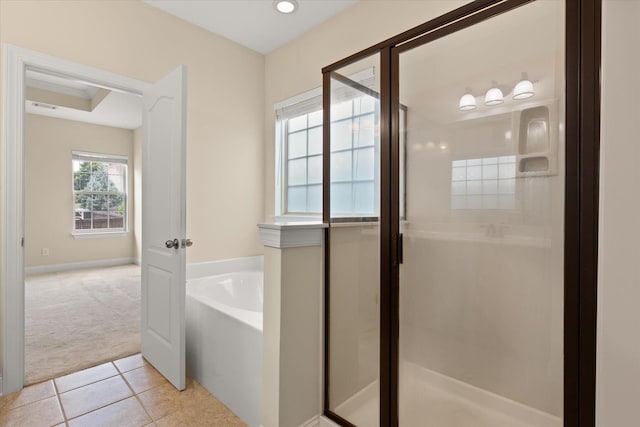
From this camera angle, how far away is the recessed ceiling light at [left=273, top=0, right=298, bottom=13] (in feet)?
8.01

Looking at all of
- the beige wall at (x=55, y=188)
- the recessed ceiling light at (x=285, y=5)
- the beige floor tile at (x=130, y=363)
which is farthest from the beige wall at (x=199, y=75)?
the beige wall at (x=55, y=188)

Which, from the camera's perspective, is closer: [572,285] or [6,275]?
[572,285]

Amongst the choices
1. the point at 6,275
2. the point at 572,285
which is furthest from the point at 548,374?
the point at 6,275

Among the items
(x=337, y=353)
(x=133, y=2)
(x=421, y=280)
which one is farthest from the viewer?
(x=133, y=2)

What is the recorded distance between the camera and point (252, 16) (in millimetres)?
2652

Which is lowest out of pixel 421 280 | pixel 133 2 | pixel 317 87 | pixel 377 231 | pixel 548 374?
pixel 548 374

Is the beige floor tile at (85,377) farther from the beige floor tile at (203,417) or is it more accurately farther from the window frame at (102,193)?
the window frame at (102,193)

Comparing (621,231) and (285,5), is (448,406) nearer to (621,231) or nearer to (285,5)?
(621,231)

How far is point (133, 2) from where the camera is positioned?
2412mm

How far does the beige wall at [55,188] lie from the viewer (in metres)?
5.17

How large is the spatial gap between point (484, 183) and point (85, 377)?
2.65 meters

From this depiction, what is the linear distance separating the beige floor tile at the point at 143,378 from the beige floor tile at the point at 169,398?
→ 5cm

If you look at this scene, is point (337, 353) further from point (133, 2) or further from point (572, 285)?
point (133, 2)

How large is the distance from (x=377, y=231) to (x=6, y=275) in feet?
7.18
